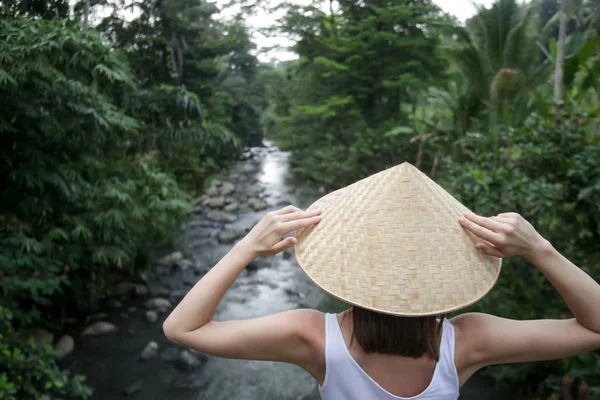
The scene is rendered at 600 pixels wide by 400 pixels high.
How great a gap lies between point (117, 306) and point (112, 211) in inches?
61.1

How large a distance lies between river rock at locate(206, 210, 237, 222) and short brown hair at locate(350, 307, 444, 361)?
9521 mm

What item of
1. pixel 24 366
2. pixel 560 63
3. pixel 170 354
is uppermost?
pixel 560 63

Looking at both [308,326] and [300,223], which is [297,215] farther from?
[308,326]

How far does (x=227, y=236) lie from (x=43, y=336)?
4462 millimetres

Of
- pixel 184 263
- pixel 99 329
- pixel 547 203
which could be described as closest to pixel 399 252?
pixel 547 203

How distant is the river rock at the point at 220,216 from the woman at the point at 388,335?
9444 millimetres

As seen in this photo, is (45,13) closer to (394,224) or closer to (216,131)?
(216,131)

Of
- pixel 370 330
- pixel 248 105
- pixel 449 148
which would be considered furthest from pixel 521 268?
pixel 248 105

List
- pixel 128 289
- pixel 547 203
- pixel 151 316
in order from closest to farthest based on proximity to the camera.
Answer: pixel 547 203 → pixel 151 316 → pixel 128 289

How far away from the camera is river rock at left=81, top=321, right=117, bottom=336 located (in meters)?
5.06

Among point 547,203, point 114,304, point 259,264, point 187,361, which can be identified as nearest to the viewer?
point 547,203

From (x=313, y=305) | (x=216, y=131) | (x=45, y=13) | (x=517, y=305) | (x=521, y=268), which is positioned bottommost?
(x=313, y=305)

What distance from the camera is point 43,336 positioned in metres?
4.59

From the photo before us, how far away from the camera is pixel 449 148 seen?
8305 mm
